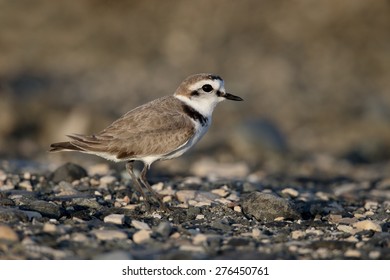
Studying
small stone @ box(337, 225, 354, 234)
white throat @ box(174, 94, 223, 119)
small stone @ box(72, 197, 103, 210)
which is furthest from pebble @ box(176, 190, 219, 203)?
small stone @ box(337, 225, 354, 234)

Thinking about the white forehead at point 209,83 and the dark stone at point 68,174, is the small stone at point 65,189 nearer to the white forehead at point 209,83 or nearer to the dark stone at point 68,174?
the dark stone at point 68,174

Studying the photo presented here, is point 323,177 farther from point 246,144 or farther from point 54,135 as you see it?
point 54,135

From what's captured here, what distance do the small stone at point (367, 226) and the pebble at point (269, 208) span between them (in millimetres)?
534

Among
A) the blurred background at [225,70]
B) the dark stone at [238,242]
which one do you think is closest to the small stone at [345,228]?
the dark stone at [238,242]

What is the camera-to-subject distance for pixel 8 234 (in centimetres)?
499

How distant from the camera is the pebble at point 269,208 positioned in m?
6.11

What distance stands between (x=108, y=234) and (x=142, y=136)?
144 centimetres

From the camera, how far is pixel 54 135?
40.5 feet

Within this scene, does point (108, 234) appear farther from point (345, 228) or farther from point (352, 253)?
point (345, 228)

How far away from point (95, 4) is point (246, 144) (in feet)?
28.5

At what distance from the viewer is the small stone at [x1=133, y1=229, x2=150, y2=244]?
5199mm

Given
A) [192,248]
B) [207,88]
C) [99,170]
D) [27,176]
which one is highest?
[207,88]

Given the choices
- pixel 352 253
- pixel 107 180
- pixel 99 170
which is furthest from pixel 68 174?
pixel 352 253

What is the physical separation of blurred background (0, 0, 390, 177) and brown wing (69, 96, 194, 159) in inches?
178
